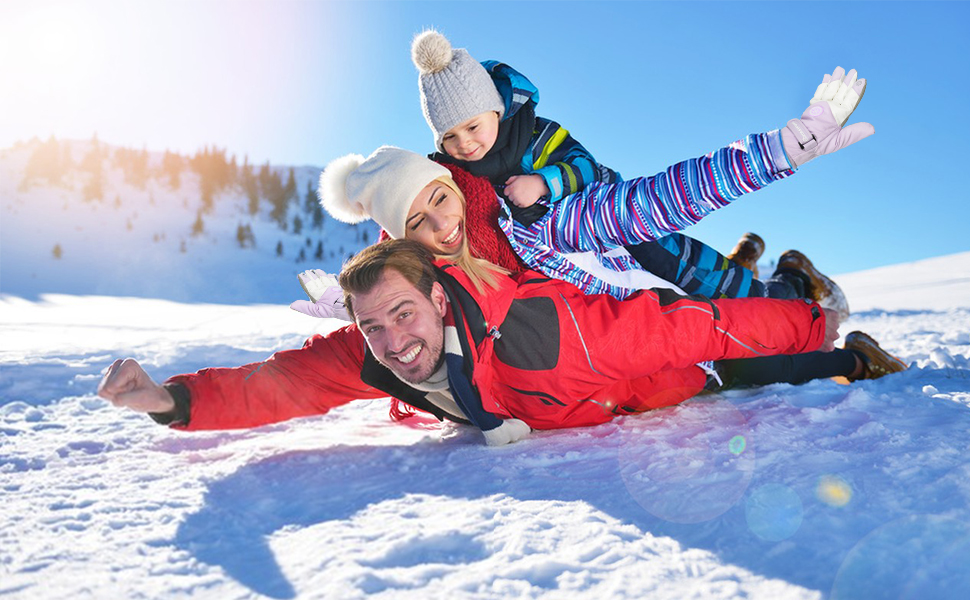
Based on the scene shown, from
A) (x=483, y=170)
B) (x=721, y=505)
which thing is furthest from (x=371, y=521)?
(x=483, y=170)

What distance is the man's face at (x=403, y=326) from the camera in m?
1.85

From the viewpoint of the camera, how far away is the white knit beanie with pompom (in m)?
2.52

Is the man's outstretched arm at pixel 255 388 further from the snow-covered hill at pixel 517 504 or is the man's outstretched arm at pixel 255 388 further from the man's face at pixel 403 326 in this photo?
the man's face at pixel 403 326

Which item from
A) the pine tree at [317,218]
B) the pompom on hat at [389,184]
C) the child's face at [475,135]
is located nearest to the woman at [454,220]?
the pompom on hat at [389,184]

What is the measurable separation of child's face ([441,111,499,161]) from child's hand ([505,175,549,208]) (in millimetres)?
346

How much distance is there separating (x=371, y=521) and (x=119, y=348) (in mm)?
3399

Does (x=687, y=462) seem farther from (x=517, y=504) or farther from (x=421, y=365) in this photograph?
(x=421, y=365)

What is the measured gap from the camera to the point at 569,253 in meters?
2.32

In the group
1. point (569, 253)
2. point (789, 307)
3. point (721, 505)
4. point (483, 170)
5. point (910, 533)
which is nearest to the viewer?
point (910, 533)

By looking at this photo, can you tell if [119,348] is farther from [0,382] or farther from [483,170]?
[483,170]

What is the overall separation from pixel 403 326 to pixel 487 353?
28 cm

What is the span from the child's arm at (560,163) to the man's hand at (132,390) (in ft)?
4.96

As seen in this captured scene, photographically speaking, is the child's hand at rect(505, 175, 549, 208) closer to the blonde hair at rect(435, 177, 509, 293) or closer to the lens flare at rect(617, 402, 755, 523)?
the blonde hair at rect(435, 177, 509, 293)

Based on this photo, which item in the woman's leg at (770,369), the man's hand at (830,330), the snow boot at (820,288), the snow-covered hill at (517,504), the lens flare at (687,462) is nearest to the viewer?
the snow-covered hill at (517,504)
